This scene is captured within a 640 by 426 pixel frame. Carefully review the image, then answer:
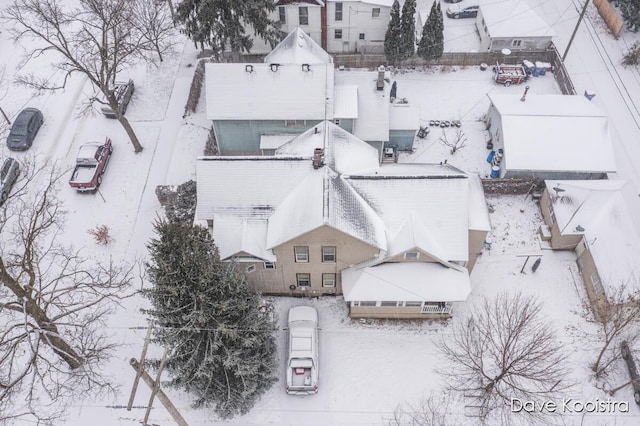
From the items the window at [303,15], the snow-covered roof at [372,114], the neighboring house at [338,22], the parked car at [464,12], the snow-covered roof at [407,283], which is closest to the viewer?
the snow-covered roof at [407,283]

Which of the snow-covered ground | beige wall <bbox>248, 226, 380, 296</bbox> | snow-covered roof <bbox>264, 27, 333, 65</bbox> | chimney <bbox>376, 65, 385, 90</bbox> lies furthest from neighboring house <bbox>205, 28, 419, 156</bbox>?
beige wall <bbox>248, 226, 380, 296</bbox>

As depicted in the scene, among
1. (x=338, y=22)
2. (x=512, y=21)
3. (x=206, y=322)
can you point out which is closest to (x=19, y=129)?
(x=206, y=322)

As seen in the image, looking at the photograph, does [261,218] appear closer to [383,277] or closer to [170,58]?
[383,277]

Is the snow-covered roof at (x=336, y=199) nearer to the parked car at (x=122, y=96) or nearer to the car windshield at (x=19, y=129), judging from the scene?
the parked car at (x=122, y=96)

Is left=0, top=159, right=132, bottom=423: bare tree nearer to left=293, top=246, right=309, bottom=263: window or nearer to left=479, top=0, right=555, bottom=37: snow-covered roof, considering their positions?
left=293, top=246, right=309, bottom=263: window

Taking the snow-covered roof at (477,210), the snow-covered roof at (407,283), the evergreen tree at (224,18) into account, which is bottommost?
the snow-covered roof at (407,283)

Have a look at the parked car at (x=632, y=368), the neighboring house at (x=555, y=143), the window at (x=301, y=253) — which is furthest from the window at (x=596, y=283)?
the window at (x=301, y=253)
